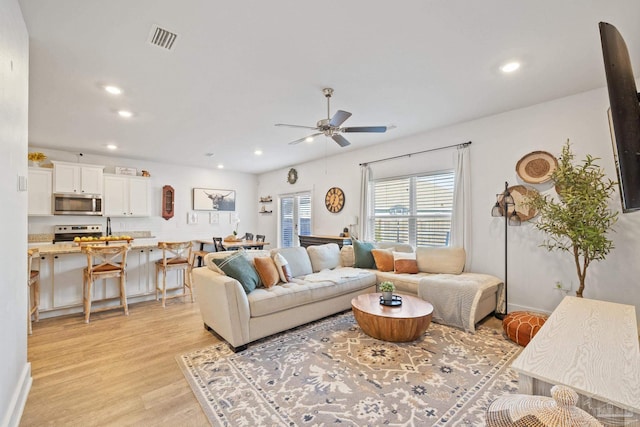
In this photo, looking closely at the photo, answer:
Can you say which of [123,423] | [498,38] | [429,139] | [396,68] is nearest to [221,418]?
[123,423]

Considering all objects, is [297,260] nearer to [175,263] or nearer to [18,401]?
[175,263]

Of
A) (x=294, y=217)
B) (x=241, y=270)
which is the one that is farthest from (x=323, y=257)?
(x=294, y=217)

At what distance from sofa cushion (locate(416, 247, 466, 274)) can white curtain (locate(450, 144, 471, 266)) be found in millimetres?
186

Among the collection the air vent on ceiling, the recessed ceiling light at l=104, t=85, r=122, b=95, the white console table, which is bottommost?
the white console table

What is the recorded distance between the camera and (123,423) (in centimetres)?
183

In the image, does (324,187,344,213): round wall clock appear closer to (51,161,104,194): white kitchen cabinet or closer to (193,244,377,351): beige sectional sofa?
(193,244,377,351): beige sectional sofa

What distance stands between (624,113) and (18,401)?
3661 mm

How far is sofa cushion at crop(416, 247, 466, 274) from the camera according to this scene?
3975 mm

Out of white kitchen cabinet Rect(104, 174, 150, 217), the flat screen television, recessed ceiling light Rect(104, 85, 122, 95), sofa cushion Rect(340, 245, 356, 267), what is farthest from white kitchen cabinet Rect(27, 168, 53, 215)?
the flat screen television

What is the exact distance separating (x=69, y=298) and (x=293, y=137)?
3970 mm

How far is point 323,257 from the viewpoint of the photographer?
4473 mm

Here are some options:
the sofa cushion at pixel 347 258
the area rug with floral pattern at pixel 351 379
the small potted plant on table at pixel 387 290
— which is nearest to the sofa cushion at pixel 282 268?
the area rug with floral pattern at pixel 351 379

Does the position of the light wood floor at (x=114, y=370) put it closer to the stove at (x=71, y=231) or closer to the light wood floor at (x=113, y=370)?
the light wood floor at (x=113, y=370)

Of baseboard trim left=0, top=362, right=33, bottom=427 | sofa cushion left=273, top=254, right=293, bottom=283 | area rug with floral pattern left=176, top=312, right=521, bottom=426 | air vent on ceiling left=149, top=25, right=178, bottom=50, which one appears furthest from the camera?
sofa cushion left=273, top=254, right=293, bottom=283
